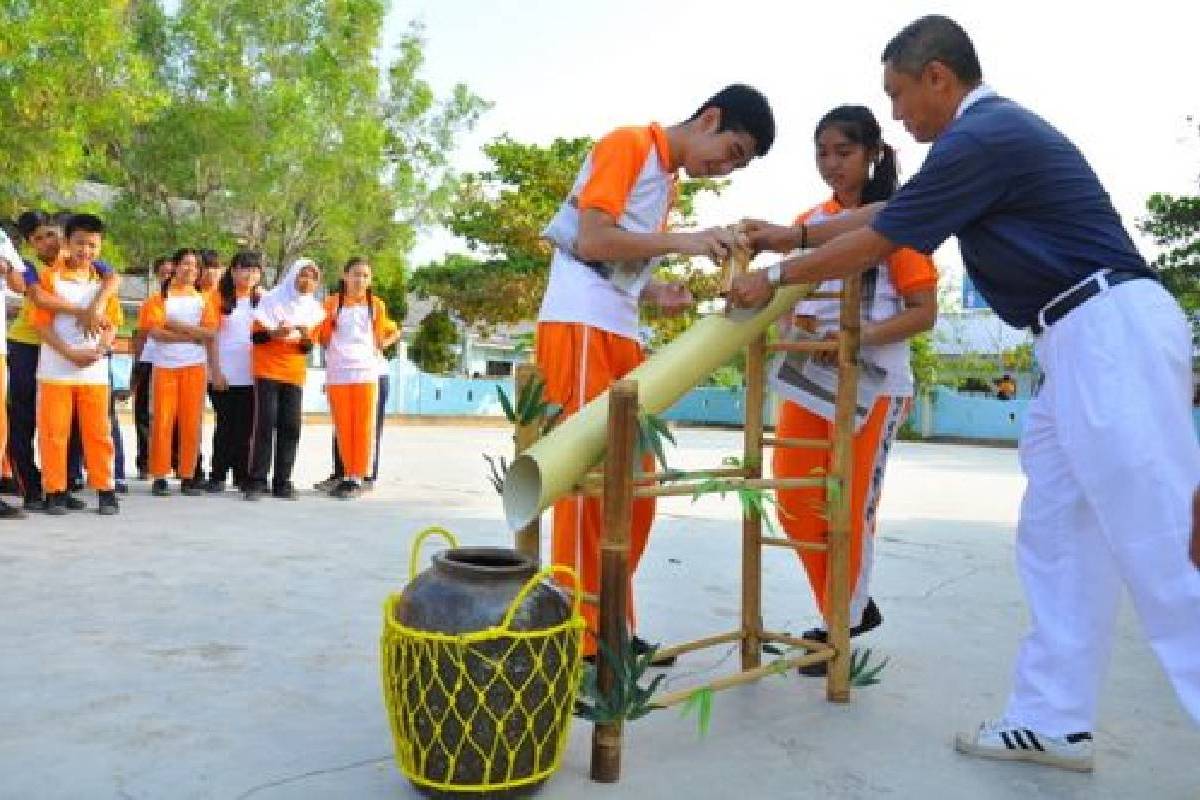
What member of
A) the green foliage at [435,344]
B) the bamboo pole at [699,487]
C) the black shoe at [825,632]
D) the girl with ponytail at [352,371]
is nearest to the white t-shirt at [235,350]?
the girl with ponytail at [352,371]

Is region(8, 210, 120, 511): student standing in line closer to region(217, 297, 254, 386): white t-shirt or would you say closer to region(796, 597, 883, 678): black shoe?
region(217, 297, 254, 386): white t-shirt

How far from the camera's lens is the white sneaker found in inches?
96.8

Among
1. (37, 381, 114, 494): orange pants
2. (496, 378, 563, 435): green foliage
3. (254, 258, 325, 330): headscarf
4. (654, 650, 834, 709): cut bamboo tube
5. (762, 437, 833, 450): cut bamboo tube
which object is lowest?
(654, 650, 834, 709): cut bamboo tube

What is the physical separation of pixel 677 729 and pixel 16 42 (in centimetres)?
1467

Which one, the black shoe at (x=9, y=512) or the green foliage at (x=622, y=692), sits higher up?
the green foliage at (x=622, y=692)

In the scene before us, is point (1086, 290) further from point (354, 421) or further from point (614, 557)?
point (354, 421)

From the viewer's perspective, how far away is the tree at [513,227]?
77.6ft

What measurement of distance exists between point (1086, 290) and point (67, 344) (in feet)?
16.6

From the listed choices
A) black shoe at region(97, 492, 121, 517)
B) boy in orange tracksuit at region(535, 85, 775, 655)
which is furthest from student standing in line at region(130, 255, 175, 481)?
boy in orange tracksuit at region(535, 85, 775, 655)

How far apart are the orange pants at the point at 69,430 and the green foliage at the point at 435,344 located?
82.0 feet

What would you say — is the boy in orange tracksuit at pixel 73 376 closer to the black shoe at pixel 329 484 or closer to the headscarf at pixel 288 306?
the headscarf at pixel 288 306

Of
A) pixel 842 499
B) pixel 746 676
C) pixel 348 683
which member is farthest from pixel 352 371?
pixel 746 676

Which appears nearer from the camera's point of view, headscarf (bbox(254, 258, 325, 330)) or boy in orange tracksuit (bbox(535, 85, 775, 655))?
boy in orange tracksuit (bbox(535, 85, 775, 655))

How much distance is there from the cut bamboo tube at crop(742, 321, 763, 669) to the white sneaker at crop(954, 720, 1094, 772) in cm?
68
